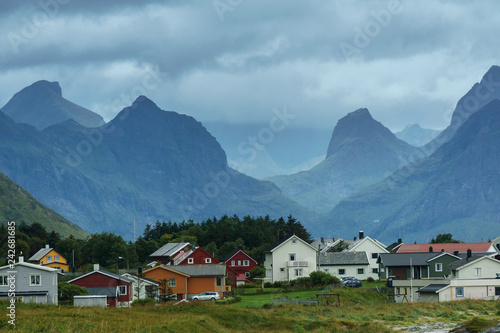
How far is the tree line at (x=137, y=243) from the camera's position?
4867 inches

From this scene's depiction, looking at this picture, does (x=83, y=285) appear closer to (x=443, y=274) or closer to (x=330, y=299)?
(x=330, y=299)

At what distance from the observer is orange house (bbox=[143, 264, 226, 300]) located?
247 ft

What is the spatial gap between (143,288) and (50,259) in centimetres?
5913

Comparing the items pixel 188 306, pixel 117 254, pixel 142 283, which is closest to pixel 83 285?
pixel 142 283

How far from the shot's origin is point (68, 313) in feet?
124

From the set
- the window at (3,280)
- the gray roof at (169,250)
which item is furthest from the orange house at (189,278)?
the gray roof at (169,250)

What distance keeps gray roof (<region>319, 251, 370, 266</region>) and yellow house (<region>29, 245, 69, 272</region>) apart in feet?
159

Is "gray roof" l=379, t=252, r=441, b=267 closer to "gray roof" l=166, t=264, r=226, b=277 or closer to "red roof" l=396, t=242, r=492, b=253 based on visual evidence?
"gray roof" l=166, t=264, r=226, b=277

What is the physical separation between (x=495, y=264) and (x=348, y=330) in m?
36.5

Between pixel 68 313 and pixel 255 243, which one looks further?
pixel 255 243

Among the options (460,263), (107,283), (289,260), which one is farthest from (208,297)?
(289,260)

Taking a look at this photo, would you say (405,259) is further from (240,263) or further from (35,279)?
(35,279)

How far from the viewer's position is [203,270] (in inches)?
3034

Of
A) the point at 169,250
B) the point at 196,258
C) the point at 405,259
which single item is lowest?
the point at 405,259
